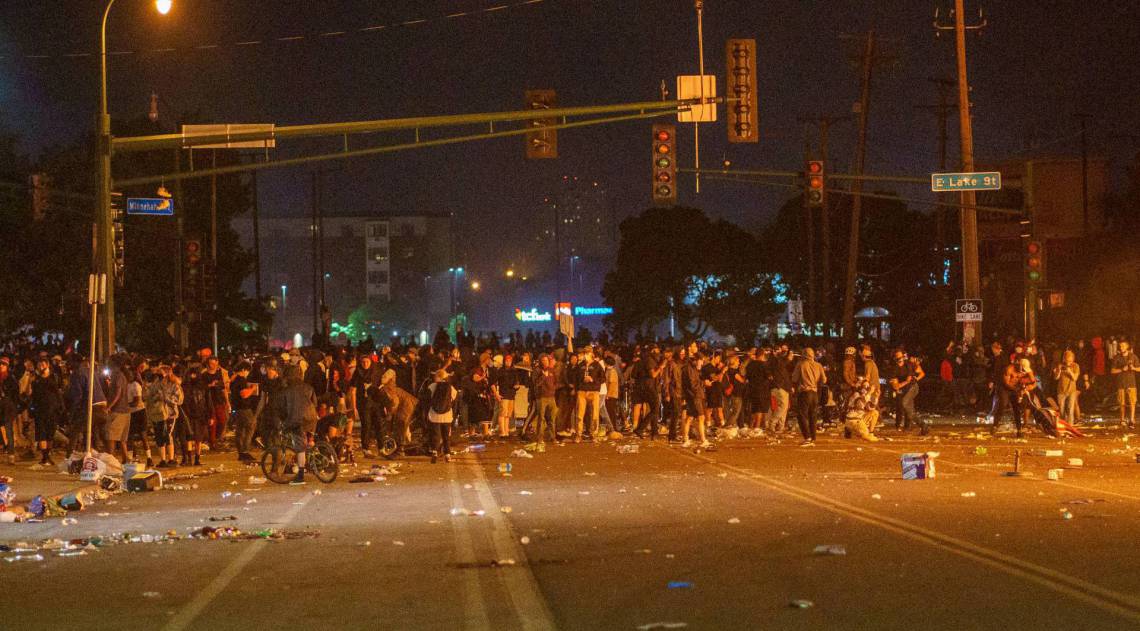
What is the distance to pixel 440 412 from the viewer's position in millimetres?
24688

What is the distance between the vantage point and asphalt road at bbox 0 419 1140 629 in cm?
927

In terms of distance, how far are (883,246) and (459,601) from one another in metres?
75.0

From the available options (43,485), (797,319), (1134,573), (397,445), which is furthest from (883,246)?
(1134,573)

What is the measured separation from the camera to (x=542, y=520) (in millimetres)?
14922

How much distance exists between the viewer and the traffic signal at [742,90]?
22.8 m

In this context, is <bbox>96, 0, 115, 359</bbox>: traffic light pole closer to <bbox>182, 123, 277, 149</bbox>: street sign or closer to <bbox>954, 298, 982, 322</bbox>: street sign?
<bbox>182, 123, 277, 149</bbox>: street sign

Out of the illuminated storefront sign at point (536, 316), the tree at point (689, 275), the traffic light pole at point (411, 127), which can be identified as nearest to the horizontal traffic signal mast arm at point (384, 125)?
the traffic light pole at point (411, 127)

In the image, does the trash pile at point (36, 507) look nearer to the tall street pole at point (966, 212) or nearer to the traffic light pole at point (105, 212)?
the traffic light pole at point (105, 212)

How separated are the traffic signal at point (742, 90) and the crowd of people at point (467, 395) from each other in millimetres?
5664

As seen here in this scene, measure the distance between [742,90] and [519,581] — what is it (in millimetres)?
13982

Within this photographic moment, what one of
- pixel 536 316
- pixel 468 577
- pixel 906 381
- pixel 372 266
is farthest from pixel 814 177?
pixel 536 316

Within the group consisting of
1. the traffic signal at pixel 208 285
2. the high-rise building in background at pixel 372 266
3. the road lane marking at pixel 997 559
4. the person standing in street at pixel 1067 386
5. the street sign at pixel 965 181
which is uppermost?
the high-rise building in background at pixel 372 266

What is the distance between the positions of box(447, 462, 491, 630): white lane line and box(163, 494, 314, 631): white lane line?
1.81 meters

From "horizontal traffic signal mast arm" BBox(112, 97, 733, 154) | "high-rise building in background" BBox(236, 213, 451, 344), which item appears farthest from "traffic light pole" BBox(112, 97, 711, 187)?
"high-rise building in background" BBox(236, 213, 451, 344)
